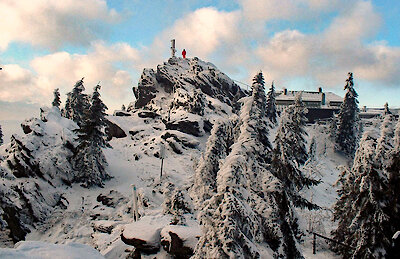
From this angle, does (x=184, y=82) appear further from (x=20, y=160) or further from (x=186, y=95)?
(x=20, y=160)

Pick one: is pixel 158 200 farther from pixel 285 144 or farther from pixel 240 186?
pixel 240 186

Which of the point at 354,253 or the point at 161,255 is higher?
the point at 161,255

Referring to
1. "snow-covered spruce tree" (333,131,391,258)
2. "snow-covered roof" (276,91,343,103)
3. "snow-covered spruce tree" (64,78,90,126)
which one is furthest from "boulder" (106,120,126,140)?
"snow-covered roof" (276,91,343,103)

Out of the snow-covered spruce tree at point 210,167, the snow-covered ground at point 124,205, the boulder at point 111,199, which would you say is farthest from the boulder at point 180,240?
the boulder at point 111,199

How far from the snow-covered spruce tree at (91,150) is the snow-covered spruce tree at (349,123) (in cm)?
4264

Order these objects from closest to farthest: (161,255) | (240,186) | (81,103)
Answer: (240,186) → (161,255) → (81,103)

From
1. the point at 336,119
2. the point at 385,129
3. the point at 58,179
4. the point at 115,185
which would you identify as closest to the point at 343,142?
the point at 336,119

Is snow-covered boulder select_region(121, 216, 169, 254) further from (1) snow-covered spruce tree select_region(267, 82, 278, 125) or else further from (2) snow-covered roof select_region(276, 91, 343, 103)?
(2) snow-covered roof select_region(276, 91, 343, 103)

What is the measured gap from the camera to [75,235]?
17859 mm

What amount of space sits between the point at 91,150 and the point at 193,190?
13848 mm

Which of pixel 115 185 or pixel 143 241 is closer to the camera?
pixel 143 241

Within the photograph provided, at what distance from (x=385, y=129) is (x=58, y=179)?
26.3 metres

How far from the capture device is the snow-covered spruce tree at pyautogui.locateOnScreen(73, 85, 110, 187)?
82.1 ft

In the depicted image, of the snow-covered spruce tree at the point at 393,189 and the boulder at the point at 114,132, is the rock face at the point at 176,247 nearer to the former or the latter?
the snow-covered spruce tree at the point at 393,189
